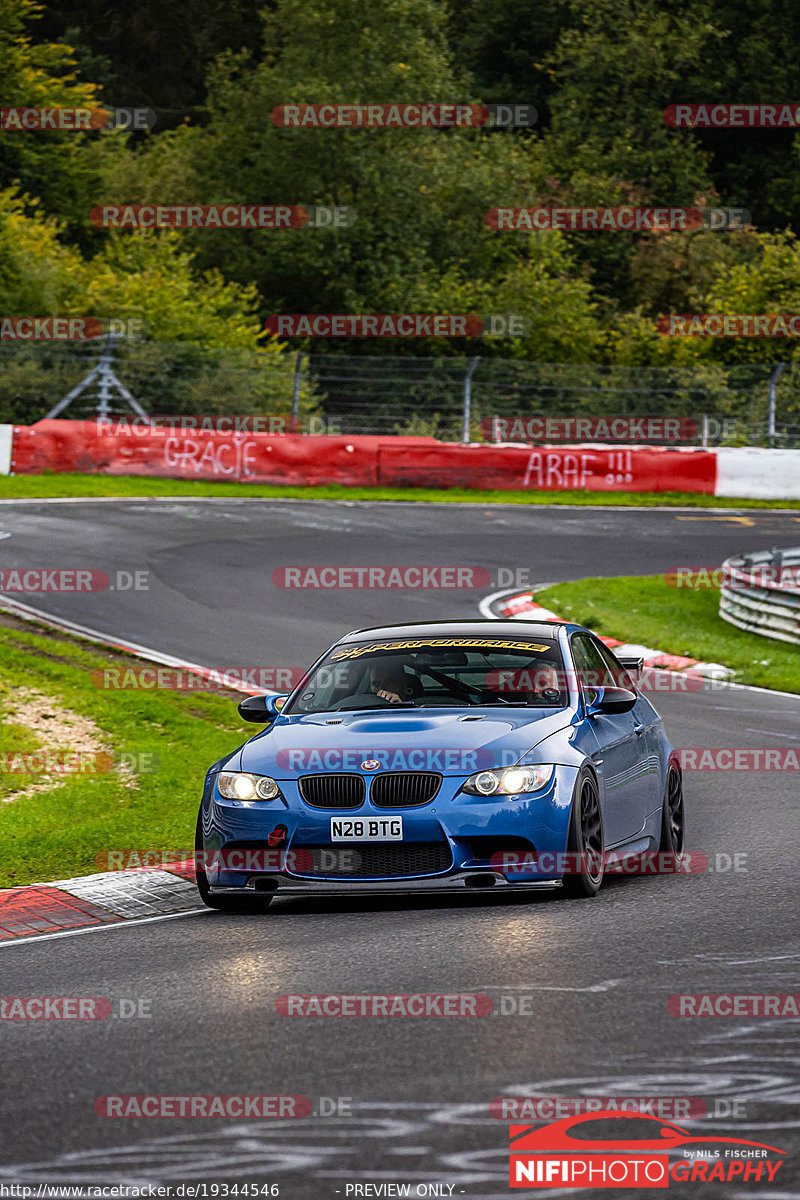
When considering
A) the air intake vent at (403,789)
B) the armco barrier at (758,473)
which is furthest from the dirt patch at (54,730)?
the armco barrier at (758,473)

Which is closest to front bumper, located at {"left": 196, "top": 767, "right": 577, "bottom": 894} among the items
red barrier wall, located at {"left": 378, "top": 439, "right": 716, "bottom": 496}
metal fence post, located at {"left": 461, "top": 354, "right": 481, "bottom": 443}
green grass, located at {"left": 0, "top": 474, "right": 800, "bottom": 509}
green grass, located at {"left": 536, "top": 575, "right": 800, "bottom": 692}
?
green grass, located at {"left": 536, "top": 575, "right": 800, "bottom": 692}

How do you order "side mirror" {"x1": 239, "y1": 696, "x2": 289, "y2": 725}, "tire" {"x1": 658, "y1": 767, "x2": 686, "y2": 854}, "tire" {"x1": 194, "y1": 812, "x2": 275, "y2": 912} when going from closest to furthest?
"tire" {"x1": 194, "y1": 812, "x2": 275, "y2": 912} → "side mirror" {"x1": 239, "y1": 696, "x2": 289, "y2": 725} → "tire" {"x1": 658, "y1": 767, "x2": 686, "y2": 854}

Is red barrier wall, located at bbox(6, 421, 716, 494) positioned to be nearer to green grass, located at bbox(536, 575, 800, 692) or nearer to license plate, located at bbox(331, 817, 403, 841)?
green grass, located at bbox(536, 575, 800, 692)

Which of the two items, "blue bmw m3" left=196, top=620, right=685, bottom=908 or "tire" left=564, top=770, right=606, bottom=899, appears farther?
"tire" left=564, top=770, right=606, bottom=899

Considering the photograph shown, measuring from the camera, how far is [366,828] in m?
8.11

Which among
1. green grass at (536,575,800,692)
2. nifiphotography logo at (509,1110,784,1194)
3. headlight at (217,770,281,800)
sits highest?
headlight at (217,770,281,800)

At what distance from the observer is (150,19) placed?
7250cm

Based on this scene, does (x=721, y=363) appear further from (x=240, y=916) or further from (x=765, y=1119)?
(x=765, y=1119)

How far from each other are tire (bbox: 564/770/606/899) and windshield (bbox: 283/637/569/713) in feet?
2.41

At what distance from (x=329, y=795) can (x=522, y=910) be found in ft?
3.55

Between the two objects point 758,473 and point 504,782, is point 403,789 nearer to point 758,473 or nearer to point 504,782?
point 504,782

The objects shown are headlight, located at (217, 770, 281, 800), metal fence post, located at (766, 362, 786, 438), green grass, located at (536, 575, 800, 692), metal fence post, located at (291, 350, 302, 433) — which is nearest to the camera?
headlight, located at (217, 770, 281, 800)

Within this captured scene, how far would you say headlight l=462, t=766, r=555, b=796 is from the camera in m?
8.11

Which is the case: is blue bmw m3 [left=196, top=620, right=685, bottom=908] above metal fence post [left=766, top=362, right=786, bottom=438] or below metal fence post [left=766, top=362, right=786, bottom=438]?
below
